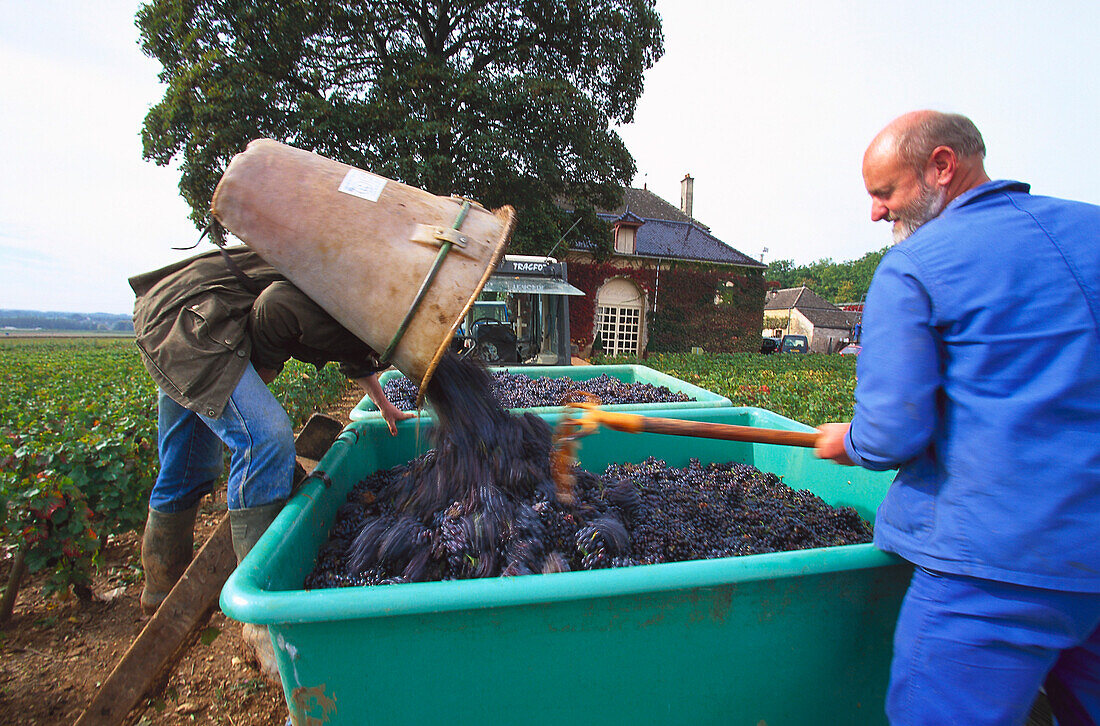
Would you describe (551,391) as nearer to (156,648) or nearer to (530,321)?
(156,648)

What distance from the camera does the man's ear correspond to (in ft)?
4.07

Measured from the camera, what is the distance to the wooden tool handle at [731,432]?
1612 mm

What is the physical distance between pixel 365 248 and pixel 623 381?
11.9 ft

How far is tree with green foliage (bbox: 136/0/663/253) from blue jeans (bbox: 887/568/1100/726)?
1216 cm

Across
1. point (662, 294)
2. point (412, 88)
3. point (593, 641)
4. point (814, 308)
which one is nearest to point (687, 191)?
point (662, 294)

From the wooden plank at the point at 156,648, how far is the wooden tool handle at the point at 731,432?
1.32 meters

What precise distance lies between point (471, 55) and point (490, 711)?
52.7 feet

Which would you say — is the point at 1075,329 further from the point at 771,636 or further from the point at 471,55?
the point at 471,55

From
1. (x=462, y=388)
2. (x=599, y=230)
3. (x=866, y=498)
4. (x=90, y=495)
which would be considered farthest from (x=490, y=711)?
(x=599, y=230)

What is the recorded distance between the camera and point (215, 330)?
1.71m

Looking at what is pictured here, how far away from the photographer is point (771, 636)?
1.33 meters

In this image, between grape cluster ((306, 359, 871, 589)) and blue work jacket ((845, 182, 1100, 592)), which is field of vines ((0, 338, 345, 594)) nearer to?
grape cluster ((306, 359, 871, 589))

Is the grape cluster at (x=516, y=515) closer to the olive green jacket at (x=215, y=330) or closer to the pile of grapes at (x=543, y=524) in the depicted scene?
the pile of grapes at (x=543, y=524)

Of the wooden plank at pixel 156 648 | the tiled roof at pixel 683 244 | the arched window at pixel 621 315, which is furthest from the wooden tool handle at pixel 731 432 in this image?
the tiled roof at pixel 683 244
